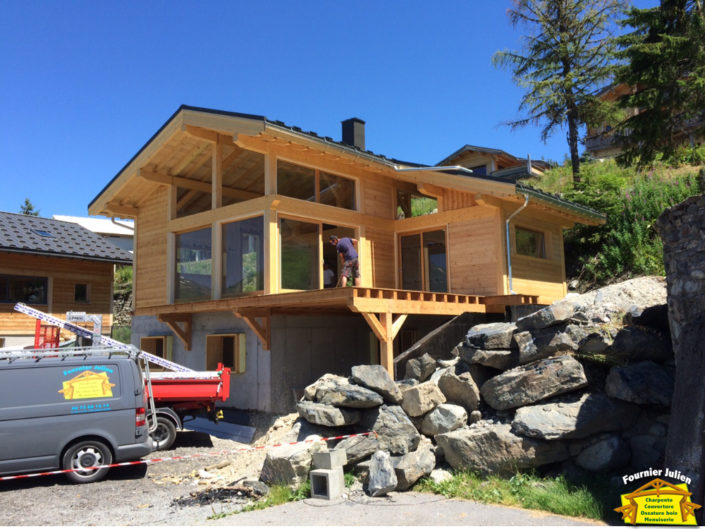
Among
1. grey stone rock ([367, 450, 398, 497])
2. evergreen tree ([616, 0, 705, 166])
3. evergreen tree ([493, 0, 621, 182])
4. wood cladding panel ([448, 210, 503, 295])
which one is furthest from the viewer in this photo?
evergreen tree ([493, 0, 621, 182])

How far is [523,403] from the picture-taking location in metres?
7.82

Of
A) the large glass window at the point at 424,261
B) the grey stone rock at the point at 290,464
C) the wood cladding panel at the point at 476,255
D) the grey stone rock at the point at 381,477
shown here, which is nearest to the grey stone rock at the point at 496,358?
the grey stone rock at the point at 381,477

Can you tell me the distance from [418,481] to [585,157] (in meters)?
28.5

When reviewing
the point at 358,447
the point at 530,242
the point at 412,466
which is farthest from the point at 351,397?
the point at 530,242

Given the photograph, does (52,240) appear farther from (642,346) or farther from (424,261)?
(642,346)

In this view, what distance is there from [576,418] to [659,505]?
1.76 m

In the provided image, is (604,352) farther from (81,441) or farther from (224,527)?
(81,441)

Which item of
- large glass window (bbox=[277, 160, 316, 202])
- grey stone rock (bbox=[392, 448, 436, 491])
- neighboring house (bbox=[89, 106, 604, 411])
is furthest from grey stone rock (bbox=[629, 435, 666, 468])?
large glass window (bbox=[277, 160, 316, 202])

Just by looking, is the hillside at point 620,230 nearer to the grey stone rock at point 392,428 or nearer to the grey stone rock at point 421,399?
the grey stone rock at point 421,399

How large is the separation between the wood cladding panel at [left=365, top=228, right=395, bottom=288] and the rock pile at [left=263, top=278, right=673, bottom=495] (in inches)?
228

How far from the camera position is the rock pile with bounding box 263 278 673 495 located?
7.13 m

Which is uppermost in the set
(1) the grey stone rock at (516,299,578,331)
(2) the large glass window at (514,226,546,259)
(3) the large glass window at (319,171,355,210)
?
(3) the large glass window at (319,171,355,210)

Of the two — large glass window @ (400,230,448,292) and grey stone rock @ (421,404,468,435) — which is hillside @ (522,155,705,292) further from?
grey stone rock @ (421,404,468,435)

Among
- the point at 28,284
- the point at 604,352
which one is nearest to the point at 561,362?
the point at 604,352
